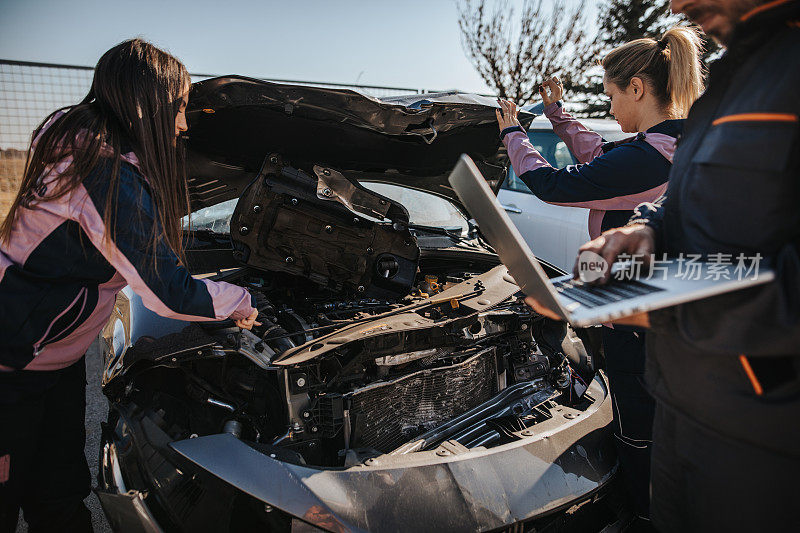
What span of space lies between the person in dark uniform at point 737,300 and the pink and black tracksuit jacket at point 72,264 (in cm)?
104

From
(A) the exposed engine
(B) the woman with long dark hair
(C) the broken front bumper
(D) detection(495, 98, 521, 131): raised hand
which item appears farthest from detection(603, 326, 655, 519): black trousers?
(B) the woman with long dark hair

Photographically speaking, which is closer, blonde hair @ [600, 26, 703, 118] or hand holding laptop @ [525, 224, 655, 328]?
hand holding laptop @ [525, 224, 655, 328]

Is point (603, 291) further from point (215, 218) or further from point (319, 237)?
point (215, 218)

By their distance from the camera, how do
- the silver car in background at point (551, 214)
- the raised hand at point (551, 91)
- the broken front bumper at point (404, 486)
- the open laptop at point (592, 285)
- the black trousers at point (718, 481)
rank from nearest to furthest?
the open laptop at point (592, 285) < the black trousers at point (718, 481) < the broken front bumper at point (404, 486) < the raised hand at point (551, 91) < the silver car in background at point (551, 214)

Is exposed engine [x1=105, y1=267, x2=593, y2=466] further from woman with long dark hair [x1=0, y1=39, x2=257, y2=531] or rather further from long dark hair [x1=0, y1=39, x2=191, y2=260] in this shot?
long dark hair [x1=0, y1=39, x2=191, y2=260]

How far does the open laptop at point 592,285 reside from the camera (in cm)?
83

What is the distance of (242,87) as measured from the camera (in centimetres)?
183

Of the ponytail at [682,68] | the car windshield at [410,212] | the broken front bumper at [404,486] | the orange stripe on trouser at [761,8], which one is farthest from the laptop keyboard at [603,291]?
the car windshield at [410,212]

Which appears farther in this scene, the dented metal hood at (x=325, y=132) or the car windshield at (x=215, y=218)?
the car windshield at (x=215, y=218)

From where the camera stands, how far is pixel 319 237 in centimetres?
246

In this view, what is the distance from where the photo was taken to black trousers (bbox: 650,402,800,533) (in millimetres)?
946

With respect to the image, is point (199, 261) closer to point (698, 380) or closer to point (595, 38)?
point (698, 380)

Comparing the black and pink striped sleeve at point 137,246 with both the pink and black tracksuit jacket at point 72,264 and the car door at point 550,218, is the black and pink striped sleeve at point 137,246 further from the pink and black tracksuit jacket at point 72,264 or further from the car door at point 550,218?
the car door at point 550,218

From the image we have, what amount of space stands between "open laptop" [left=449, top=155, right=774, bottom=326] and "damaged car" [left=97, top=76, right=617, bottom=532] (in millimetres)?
819
